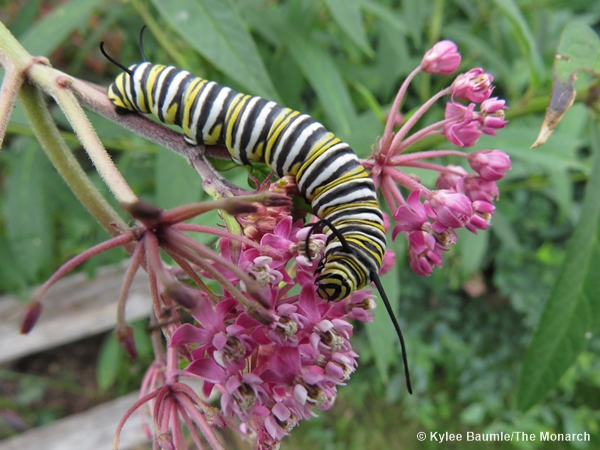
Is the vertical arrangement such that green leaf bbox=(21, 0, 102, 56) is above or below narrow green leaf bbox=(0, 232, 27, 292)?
above

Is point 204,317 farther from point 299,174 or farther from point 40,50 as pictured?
point 40,50

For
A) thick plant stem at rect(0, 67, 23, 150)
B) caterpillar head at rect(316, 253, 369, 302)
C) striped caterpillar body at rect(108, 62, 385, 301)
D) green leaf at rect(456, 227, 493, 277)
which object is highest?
thick plant stem at rect(0, 67, 23, 150)

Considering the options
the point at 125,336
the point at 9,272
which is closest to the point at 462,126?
the point at 125,336

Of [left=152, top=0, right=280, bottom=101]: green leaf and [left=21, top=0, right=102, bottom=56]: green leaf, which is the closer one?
[left=152, top=0, right=280, bottom=101]: green leaf

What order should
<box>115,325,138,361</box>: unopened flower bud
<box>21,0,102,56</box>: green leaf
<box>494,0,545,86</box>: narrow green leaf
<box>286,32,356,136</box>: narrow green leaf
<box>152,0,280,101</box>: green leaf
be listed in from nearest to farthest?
<box>115,325,138,361</box>: unopened flower bud, <box>152,0,280,101</box>: green leaf, <box>494,0,545,86</box>: narrow green leaf, <box>21,0,102,56</box>: green leaf, <box>286,32,356,136</box>: narrow green leaf

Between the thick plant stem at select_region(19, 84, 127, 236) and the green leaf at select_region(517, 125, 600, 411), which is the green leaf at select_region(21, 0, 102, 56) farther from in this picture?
the green leaf at select_region(517, 125, 600, 411)

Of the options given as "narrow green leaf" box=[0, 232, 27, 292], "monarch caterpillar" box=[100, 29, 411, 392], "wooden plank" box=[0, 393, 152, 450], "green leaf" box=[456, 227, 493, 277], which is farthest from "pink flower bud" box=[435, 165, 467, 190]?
"wooden plank" box=[0, 393, 152, 450]
